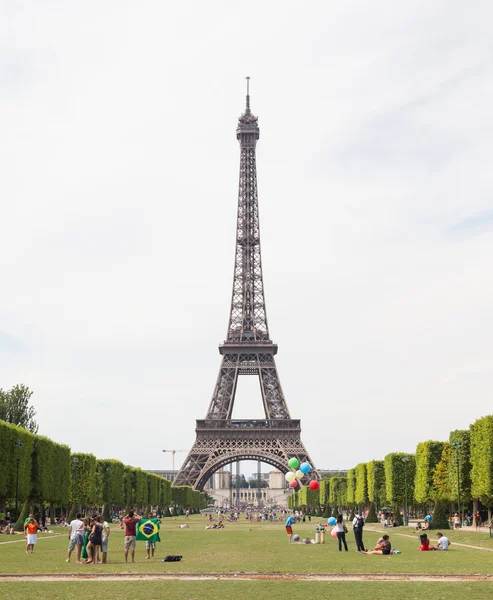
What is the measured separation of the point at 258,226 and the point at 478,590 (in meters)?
113

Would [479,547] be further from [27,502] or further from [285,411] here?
[285,411]

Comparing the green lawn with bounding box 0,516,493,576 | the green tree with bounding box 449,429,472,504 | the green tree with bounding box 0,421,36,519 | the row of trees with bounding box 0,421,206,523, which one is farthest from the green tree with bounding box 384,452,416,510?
the green lawn with bounding box 0,516,493,576

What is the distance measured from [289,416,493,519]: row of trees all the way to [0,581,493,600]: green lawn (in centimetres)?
3421

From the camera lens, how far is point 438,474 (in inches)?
2655

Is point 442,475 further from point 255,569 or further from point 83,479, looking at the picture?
point 255,569

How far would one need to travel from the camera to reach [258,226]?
131375 millimetres

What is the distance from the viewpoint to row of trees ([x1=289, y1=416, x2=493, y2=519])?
5434 centimetres

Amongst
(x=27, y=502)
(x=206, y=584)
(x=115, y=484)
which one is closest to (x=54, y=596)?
(x=206, y=584)

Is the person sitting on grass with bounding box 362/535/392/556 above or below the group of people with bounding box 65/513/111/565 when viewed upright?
below

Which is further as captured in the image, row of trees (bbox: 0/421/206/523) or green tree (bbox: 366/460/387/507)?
green tree (bbox: 366/460/387/507)

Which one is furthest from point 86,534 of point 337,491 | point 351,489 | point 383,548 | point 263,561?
point 337,491

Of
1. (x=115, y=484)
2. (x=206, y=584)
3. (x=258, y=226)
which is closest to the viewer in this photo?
(x=206, y=584)

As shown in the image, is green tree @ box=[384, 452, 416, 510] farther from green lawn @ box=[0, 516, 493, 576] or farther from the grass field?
green lawn @ box=[0, 516, 493, 576]

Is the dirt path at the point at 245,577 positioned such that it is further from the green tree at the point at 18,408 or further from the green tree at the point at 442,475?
the green tree at the point at 18,408
